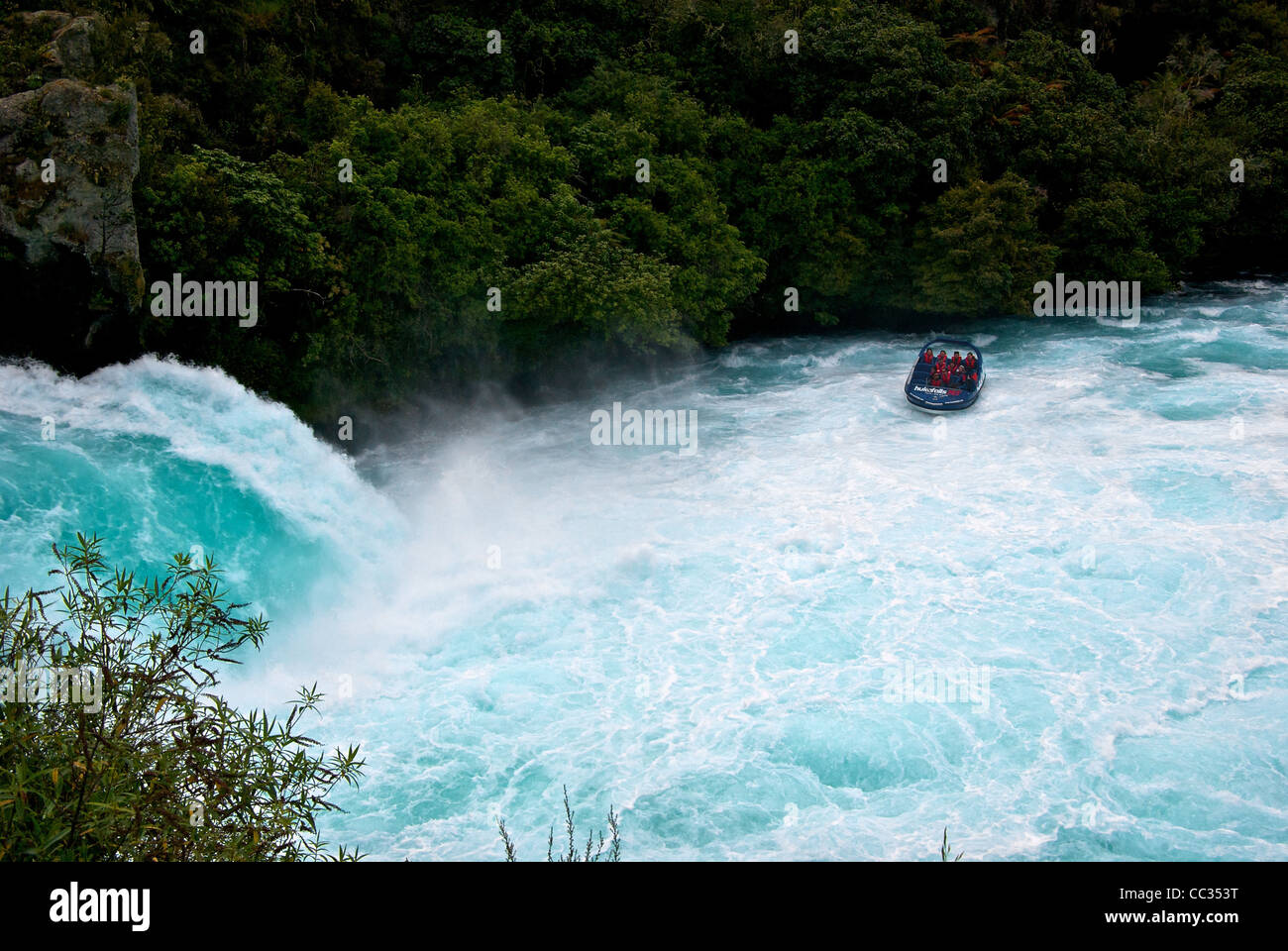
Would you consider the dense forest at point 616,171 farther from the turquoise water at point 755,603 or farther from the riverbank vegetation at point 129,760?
the riverbank vegetation at point 129,760

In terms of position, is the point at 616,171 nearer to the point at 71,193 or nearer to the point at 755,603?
the point at 71,193

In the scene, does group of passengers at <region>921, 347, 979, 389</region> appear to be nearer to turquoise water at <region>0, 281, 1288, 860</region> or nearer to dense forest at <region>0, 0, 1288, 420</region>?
turquoise water at <region>0, 281, 1288, 860</region>

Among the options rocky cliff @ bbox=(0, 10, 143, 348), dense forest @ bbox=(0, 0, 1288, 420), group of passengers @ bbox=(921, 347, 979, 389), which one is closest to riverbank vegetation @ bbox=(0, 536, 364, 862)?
rocky cliff @ bbox=(0, 10, 143, 348)

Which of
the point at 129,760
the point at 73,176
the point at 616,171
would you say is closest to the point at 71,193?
the point at 73,176

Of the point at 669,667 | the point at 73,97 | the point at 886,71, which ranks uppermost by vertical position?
the point at 886,71

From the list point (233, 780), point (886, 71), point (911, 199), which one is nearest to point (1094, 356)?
point (911, 199)
